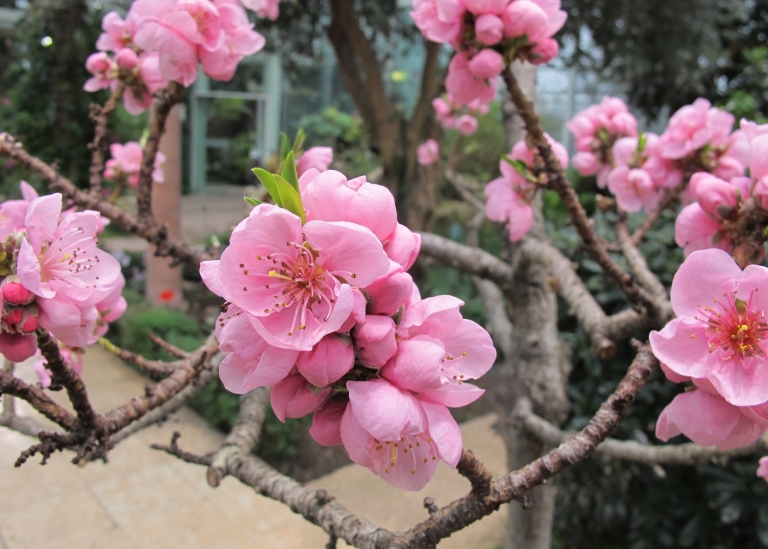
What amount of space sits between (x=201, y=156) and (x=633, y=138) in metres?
13.2

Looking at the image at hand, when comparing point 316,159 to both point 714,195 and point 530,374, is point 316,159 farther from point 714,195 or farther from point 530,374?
point 530,374

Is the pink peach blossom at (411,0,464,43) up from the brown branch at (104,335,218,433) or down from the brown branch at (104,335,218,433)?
up

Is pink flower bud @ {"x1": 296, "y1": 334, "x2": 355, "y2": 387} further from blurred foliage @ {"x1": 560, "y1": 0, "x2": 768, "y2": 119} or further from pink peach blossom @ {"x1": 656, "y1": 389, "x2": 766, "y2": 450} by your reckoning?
blurred foliage @ {"x1": 560, "y1": 0, "x2": 768, "y2": 119}

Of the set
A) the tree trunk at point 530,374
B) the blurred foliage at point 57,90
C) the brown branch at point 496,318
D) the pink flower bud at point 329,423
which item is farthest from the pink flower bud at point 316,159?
the blurred foliage at point 57,90

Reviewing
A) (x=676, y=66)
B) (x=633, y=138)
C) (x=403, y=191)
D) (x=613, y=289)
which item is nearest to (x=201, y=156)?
(x=403, y=191)

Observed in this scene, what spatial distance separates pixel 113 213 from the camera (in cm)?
125

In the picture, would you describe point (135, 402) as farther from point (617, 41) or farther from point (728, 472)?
point (617, 41)

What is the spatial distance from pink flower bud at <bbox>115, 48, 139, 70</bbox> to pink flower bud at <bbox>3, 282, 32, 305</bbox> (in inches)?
31.7

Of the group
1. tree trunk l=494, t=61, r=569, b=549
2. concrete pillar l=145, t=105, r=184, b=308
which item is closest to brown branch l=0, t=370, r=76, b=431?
tree trunk l=494, t=61, r=569, b=549

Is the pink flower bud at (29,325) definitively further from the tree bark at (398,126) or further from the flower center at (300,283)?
the tree bark at (398,126)

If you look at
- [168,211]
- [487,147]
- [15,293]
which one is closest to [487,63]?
[15,293]

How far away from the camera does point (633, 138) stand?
4.84 ft

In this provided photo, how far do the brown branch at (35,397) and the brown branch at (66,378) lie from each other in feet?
0.06

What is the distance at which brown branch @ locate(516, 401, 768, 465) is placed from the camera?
1132 millimetres
